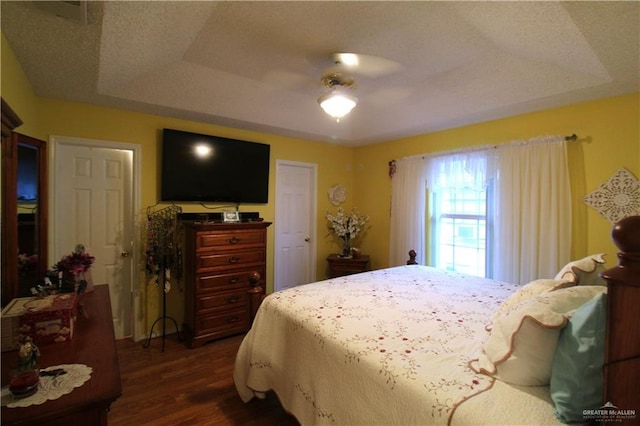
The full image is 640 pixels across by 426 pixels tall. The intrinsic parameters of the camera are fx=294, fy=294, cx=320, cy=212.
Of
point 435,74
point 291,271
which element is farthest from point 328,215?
point 435,74

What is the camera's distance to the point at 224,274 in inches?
124

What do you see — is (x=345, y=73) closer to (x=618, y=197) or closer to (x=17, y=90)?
(x=17, y=90)

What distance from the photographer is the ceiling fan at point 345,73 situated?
242 centimetres

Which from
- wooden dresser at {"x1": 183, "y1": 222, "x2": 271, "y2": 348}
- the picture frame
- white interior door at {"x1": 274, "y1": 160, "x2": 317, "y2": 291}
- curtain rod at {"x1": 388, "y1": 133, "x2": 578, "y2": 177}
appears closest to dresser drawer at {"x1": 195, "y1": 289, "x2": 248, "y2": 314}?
wooden dresser at {"x1": 183, "y1": 222, "x2": 271, "y2": 348}

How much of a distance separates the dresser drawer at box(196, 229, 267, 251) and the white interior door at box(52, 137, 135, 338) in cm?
80

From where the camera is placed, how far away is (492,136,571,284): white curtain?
8.89 ft

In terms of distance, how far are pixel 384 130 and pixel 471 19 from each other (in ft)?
6.37

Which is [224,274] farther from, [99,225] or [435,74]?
[435,74]

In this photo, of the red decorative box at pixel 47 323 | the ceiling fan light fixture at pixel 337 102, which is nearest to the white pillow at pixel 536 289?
the ceiling fan light fixture at pixel 337 102

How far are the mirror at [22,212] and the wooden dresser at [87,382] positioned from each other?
0.62 meters

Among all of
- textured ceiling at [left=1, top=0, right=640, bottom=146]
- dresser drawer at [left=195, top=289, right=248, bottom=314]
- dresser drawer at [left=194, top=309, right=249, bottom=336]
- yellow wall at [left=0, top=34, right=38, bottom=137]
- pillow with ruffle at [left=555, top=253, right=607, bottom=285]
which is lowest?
dresser drawer at [left=194, top=309, right=249, bottom=336]

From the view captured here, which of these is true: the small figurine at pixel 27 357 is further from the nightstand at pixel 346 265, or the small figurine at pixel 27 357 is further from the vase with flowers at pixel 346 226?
the vase with flowers at pixel 346 226

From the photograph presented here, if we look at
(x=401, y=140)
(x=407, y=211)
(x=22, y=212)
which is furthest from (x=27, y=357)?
(x=401, y=140)

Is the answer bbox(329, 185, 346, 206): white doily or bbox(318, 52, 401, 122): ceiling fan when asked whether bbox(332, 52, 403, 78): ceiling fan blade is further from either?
bbox(329, 185, 346, 206): white doily
